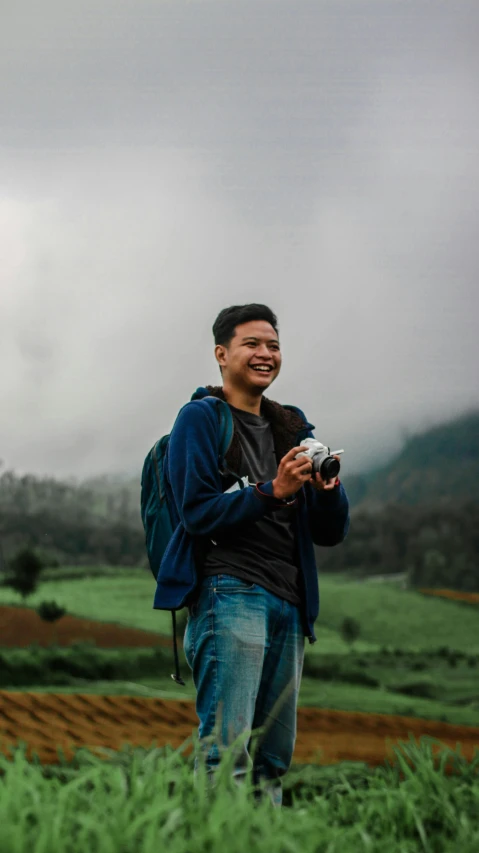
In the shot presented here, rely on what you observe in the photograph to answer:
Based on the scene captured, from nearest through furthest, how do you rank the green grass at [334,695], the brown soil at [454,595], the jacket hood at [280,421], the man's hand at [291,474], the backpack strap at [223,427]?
1. the man's hand at [291,474]
2. the backpack strap at [223,427]
3. the jacket hood at [280,421]
4. the green grass at [334,695]
5. the brown soil at [454,595]

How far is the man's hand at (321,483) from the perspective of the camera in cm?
196

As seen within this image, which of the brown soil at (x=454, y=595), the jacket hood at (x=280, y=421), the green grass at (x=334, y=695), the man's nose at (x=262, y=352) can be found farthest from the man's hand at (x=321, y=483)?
the brown soil at (x=454, y=595)

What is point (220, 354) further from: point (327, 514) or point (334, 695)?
point (334, 695)

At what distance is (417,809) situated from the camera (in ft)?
6.12

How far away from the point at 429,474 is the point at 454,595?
3.60 ft

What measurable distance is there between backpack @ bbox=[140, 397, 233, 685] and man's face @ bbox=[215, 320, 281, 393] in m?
0.09

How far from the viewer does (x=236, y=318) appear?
216cm

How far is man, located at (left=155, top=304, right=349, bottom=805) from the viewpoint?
6.22ft

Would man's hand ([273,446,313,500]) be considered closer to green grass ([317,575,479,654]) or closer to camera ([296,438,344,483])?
camera ([296,438,344,483])

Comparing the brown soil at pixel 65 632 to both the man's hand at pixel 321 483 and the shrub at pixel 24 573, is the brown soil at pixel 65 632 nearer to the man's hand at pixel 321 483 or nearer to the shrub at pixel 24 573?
the shrub at pixel 24 573

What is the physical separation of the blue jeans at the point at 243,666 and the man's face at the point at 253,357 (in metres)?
0.42

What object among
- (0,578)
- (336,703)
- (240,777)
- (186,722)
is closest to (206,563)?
(240,777)

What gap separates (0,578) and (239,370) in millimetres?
5755

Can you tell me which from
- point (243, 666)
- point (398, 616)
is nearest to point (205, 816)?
point (243, 666)
